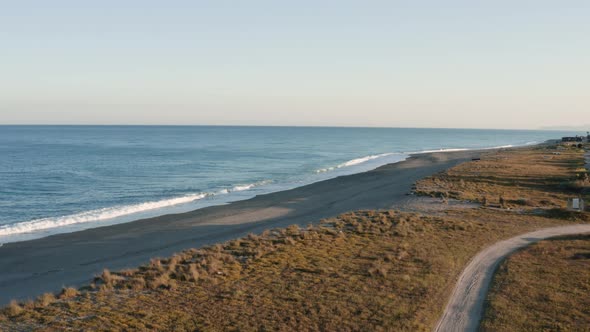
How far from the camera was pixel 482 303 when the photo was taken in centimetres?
1683

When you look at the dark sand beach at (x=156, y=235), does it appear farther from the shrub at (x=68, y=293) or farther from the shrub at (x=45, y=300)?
the shrub at (x=45, y=300)

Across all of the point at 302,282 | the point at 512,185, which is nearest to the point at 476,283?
the point at 302,282

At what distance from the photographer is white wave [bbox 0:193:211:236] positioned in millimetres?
31730

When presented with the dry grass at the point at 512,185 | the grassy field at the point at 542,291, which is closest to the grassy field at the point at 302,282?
the grassy field at the point at 542,291

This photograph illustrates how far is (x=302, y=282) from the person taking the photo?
19234 mm

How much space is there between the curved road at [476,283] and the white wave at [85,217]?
2631cm

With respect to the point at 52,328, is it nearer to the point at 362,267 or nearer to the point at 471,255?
the point at 362,267

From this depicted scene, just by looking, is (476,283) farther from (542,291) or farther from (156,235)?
(156,235)

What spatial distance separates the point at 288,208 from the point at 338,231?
1111cm

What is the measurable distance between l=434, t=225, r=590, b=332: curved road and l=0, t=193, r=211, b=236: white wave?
26307 millimetres

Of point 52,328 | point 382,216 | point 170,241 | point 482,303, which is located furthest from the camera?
point 382,216

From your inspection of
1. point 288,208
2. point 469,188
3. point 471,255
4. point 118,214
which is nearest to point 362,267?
point 471,255

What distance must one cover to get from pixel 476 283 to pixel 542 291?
228cm

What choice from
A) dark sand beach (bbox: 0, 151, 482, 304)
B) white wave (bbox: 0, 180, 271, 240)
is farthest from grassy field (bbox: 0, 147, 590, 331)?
white wave (bbox: 0, 180, 271, 240)
